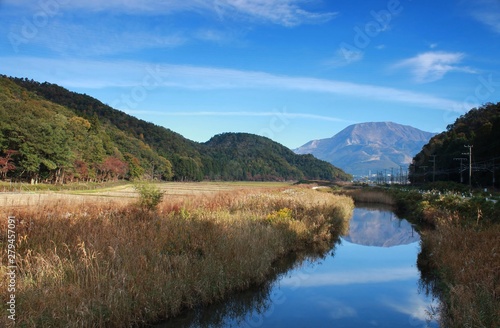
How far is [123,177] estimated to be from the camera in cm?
9188

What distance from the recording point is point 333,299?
12.5 metres

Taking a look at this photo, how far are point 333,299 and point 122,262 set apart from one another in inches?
279

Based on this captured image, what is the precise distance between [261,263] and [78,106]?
404 ft

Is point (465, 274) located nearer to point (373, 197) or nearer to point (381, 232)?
point (381, 232)

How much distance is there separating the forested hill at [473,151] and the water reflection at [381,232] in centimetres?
3243

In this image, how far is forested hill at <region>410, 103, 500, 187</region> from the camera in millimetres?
63406

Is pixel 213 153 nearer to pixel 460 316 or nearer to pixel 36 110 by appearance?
pixel 36 110

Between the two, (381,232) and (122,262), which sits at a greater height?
(122,262)

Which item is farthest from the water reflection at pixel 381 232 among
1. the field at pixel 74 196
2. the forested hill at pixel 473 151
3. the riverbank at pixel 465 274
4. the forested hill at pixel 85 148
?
the forested hill at pixel 85 148

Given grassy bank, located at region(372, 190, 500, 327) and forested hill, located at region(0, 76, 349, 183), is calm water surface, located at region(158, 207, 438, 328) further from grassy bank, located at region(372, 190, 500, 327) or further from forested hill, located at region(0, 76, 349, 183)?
forested hill, located at region(0, 76, 349, 183)

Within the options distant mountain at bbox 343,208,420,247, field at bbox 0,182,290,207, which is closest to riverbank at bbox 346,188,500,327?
distant mountain at bbox 343,208,420,247

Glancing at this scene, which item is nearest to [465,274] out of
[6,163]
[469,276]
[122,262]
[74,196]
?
[469,276]

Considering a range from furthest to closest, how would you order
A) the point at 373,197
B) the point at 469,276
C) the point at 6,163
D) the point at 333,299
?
the point at 373,197
the point at 6,163
the point at 333,299
the point at 469,276

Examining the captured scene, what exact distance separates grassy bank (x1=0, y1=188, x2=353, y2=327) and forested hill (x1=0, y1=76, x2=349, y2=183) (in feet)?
162
